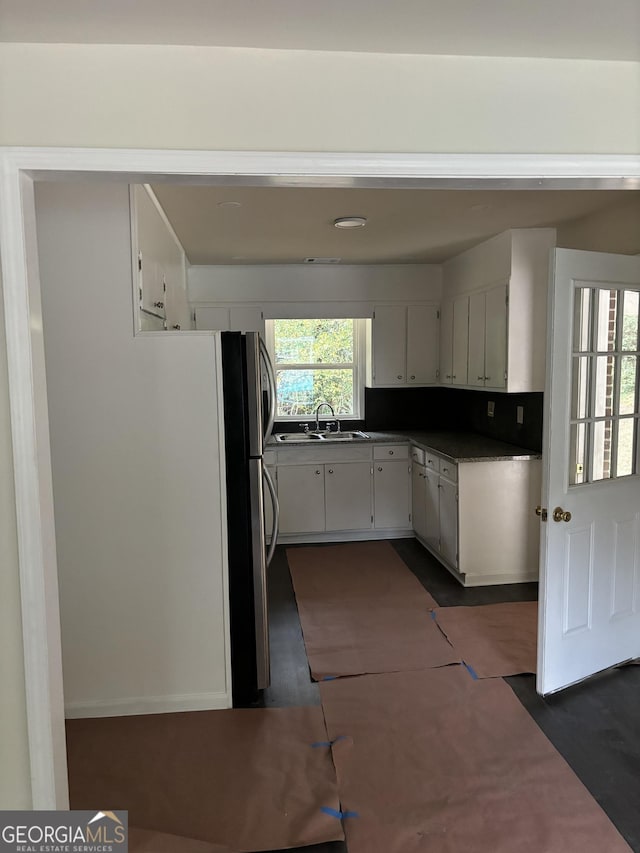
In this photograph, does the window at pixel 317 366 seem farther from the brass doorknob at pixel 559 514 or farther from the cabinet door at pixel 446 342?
the brass doorknob at pixel 559 514

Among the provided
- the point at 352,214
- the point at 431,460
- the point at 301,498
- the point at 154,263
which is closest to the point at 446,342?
the point at 431,460

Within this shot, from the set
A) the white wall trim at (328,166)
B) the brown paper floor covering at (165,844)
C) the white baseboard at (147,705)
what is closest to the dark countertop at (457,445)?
the white baseboard at (147,705)

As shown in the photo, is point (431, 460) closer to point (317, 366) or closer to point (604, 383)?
point (317, 366)

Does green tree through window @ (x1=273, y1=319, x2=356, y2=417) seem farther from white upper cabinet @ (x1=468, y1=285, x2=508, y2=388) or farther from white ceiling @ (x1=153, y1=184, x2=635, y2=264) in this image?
white upper cabinet @ (x1=468, y1=285, x2=508, y2=388)

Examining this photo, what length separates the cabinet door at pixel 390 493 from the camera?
5.05 m

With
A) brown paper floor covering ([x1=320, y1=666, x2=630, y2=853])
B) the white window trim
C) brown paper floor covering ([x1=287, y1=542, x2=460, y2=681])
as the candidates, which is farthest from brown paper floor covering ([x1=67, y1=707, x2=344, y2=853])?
the white window trim

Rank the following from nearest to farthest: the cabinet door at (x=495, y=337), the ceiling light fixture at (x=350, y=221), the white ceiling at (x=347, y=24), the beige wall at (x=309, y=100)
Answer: the white ceiling at (x=347, y=24) → the beige wall at (x=309, y=100) → the ceiling light fixture at (x=350, y=221) → the cabinet door at (x=495, y=337)

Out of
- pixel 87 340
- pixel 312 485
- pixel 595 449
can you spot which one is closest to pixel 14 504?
pixel 87 340

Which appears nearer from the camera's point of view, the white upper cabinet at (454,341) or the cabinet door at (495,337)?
the cabinet door at (495,337)

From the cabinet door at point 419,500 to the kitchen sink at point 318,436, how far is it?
1.81ft

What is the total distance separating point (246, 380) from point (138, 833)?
5.73 feet

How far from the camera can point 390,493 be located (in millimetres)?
5074

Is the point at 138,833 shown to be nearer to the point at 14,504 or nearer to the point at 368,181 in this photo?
the point at 14,504

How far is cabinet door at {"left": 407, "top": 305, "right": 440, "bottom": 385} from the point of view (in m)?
5.29
